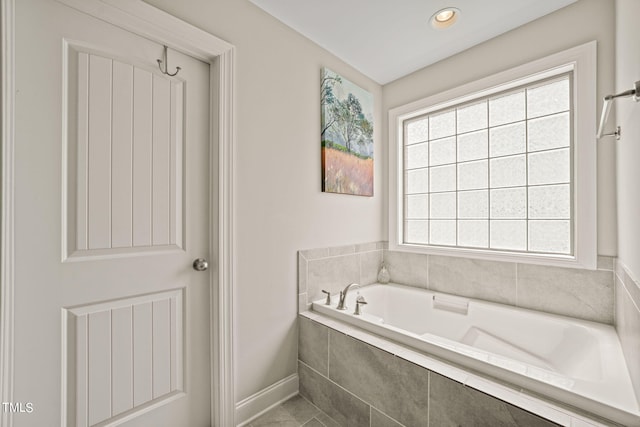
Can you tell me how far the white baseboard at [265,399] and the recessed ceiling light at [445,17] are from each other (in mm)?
2591

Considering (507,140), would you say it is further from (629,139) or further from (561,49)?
(629,139)

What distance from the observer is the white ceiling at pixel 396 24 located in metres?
1.64

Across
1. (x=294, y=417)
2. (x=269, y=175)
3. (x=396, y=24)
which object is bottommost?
(x=294, y=417)

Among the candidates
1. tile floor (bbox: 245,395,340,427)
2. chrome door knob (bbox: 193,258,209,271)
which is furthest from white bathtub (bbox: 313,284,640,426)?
chrome door knob (bbox: 193,258,209,271)

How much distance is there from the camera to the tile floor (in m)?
1.56

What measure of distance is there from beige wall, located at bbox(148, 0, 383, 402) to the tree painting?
0.07m

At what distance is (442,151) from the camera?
241 cm

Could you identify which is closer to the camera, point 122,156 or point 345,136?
point 122,156

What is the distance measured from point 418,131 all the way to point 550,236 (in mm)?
1355

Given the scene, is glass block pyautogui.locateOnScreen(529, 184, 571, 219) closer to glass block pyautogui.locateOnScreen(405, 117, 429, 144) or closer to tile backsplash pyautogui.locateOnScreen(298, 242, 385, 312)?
glass block pyautogui.locateOnScreen(405, 117, 429, 144)

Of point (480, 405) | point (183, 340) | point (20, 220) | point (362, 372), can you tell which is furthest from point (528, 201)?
point (20, 220)

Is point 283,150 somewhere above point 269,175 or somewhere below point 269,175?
above

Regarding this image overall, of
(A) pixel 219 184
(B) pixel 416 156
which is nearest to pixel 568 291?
(B) pixel 416 156

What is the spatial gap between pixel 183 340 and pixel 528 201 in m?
2.43
